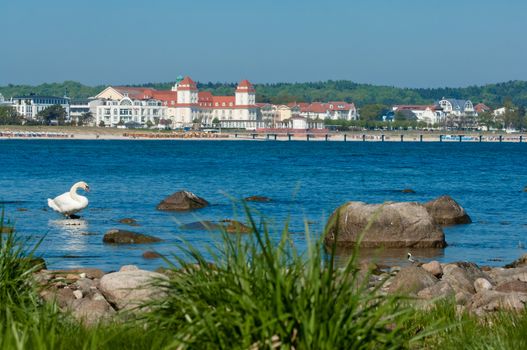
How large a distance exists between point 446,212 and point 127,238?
30.1ft

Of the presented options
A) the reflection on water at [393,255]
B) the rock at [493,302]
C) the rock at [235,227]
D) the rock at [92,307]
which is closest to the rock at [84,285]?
the rock at [92,307]

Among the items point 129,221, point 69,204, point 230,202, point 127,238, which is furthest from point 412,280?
point 230,202

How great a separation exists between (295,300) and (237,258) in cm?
77

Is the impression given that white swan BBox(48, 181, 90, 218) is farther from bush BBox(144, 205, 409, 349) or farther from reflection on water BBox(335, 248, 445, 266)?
bush BBox(144, 205, 409, 349)

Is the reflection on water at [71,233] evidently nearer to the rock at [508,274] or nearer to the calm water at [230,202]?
the calm water at [230,202]

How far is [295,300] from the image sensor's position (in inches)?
215

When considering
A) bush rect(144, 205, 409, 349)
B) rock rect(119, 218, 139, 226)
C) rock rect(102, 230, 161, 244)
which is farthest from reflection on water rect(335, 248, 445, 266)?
bush rect(144, 205, 409, 349)

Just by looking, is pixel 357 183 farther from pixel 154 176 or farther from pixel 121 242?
pixel 121 242

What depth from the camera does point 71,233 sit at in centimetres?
2434

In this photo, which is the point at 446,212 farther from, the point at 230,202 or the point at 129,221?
the point at 230,202

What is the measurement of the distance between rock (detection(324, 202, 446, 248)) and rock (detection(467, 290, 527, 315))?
30.4 ft

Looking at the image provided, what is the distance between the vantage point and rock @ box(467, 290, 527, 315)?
980 centimetres

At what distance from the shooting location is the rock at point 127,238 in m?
21.6

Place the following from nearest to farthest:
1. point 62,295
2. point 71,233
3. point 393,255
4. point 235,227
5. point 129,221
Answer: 1. point 235,227
2. point 62,295
3. point 393,255
4. point 71,233
5. point 129,221
